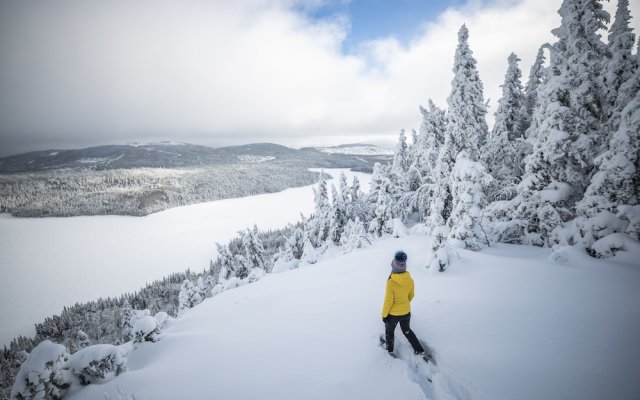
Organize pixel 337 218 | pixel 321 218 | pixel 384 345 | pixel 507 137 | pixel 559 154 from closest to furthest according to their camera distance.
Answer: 1. pixel 384 345
2. pixel 559 154
3. pixel 507 137
4. pixel 337 218
5. pixel 321 218

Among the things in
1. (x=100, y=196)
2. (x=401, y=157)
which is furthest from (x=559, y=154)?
(x=100, y=196)

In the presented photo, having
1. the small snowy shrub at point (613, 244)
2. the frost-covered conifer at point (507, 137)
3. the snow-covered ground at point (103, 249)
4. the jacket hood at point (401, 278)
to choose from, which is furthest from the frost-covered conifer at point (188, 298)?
the snow-covered ground at point (103, 249)

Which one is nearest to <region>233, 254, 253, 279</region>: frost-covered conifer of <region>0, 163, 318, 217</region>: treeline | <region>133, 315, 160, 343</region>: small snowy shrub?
<region>133, 315, 160, 343</region>: small snowy shrub

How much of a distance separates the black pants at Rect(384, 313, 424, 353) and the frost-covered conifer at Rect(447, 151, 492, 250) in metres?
6.42

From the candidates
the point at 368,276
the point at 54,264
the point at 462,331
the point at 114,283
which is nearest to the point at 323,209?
the point at 368,276

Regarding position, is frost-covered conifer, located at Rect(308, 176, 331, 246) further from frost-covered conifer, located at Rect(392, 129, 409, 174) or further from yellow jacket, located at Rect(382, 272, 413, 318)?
yellow jacket, located at Rect(382, 272, 413, 318)

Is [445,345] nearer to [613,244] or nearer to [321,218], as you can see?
[613,244]

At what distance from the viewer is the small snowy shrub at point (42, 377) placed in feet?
17.1

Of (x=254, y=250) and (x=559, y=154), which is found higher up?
(x=559, y=154)

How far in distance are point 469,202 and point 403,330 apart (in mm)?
8116

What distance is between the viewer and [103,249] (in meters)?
111

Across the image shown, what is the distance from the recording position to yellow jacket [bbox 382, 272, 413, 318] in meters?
5.29

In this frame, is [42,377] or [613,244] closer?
[42,377]

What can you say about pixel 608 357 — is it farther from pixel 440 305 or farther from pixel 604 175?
pixel 604 175
